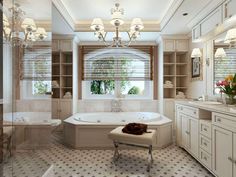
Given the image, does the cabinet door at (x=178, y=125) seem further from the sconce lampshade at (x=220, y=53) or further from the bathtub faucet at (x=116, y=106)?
the bathtub faucet at (x=116, y=106)

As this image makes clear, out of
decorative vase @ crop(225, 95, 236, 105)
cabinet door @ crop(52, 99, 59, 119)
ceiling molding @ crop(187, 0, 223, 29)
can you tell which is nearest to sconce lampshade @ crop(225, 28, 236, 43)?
ceiling molding @ crop(187, 0, 223, 29)

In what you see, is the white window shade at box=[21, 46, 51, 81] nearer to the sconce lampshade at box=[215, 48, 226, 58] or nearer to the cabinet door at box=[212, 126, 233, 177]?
the cabinet door at box=[212, 126, 233, 177]

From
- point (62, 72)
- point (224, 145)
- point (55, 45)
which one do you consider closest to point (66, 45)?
point (55, 45)

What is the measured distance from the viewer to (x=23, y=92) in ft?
5.78

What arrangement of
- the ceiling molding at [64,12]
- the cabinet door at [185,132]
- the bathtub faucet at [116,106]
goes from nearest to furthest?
the ceiling molding at [64,12]
the cabinet door at [185,132]
the bathtub faucet at [116,106]

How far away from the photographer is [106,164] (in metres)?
2.57

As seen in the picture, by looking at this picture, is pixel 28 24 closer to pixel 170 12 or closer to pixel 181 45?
pixel 170 12

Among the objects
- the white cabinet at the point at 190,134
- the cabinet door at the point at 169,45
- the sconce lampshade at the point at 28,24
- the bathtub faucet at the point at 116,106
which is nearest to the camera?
the sconce lampshade at the point at 28,24

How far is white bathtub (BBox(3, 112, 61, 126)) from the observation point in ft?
4.94

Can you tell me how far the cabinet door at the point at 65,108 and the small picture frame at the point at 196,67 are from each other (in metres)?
2.93

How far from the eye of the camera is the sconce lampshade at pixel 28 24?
1.71m

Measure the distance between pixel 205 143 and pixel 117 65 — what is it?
9.48 feet

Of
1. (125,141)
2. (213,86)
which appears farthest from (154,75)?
(125,141)

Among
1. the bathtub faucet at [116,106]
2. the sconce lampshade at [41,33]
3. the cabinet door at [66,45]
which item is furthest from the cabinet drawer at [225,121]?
the cabinet door at [66,45]
